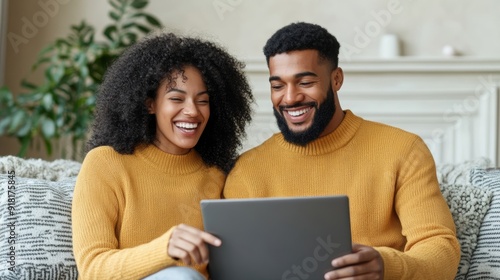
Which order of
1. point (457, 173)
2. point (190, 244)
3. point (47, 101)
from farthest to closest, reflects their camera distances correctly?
point (47, 101) → point (457, 173) → point (190, 244)

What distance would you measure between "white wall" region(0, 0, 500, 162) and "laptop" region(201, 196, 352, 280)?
6.08 feet

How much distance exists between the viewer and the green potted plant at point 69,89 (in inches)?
130

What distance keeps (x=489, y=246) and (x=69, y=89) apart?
2082 mm

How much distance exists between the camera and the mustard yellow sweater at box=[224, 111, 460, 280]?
1822mm

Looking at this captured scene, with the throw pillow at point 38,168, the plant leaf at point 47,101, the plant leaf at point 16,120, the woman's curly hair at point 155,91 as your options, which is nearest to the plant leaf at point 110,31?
the plant leaf at point 47,101

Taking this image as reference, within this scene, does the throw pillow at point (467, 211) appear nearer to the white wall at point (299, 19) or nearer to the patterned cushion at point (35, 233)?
the patterned cushion at point (35, 233)

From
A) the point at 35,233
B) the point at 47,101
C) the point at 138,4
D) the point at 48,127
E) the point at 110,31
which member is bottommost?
the point at 35,233

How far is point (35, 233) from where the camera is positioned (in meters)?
1.88

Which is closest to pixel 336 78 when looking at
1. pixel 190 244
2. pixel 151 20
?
pixel 190 244

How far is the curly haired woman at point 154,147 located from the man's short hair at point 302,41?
150 mm

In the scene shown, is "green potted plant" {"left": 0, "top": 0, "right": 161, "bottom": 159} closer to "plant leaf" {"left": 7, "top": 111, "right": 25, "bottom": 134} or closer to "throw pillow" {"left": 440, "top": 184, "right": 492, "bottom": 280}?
"plant leaf" {"left": 7, "top": 111, "right": 25, "bottom": 134}

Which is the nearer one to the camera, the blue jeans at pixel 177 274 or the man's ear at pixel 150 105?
the blue jeans at pixel 177 274

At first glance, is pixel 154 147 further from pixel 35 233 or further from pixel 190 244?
pixel 190 244

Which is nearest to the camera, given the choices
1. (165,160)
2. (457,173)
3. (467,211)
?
(165,160)
